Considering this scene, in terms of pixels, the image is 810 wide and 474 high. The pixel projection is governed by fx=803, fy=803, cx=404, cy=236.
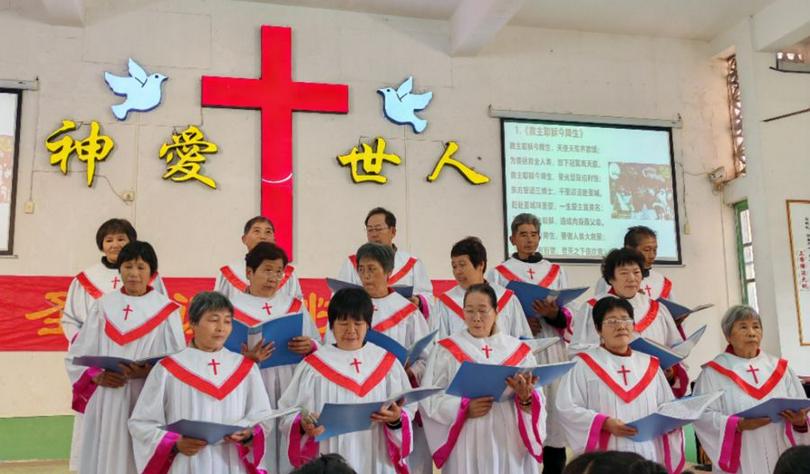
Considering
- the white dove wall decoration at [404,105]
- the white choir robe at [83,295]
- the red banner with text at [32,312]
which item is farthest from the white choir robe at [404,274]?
the white dove wall decoration at [404,105]

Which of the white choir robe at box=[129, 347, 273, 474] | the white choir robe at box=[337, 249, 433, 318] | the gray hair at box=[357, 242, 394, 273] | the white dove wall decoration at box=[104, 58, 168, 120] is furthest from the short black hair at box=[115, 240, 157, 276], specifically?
the white dove wall decoration at box=[104, 58, 168, 120]

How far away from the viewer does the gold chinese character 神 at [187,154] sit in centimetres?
634

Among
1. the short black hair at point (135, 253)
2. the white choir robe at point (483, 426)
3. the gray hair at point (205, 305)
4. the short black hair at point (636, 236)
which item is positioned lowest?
the white choir robe at point (483, 426)

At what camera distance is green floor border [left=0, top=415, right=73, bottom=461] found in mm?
5785

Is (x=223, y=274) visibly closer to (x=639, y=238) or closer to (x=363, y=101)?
(x=639, y=238)

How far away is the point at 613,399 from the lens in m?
3.32

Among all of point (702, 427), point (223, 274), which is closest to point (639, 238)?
point (702, 427)

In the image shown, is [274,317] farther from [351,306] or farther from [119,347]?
[119,347]

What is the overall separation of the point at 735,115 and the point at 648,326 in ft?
14.5

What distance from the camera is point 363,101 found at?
6848 millimetres

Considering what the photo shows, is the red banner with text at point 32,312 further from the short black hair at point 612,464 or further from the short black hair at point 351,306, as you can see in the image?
the short black hair at point 612,464

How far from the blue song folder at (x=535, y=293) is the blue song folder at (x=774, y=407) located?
0.98m

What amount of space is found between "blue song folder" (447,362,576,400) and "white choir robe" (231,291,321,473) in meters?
0.74

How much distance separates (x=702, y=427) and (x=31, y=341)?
15.5 feet
